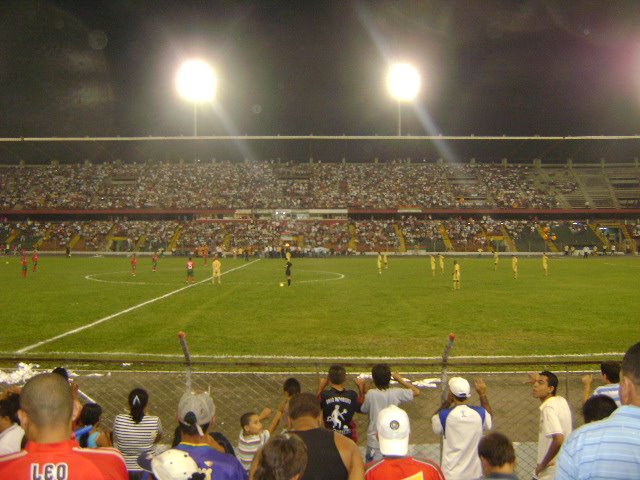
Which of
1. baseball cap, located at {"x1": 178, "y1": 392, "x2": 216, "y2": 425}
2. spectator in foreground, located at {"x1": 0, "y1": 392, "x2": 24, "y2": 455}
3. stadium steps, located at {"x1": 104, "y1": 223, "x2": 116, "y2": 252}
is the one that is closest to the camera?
baseball cap, located at {"x1": 178, "y1": 392, "x2": 216, "y2": 425}

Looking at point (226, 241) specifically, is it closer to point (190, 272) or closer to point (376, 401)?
point (190, 272)

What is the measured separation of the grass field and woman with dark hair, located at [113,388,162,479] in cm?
813

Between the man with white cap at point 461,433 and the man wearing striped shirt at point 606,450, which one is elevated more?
the man wearing striped shirt at point 606,450

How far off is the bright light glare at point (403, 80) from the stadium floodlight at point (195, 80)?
52.8ft

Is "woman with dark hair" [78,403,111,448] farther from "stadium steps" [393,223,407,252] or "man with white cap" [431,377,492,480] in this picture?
"stadium steps" [393,223,407,252]

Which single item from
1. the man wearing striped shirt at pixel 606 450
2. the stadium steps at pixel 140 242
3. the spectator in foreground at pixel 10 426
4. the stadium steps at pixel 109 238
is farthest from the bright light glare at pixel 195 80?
the man wearing striped shirt at pixel 606 450

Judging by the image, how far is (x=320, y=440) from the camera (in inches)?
139

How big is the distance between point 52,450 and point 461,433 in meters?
3.33

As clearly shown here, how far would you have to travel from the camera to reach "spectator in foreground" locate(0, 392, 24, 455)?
4.16 m

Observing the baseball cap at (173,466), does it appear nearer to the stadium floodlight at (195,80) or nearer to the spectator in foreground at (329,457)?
the spectator in foreground at (329,457)

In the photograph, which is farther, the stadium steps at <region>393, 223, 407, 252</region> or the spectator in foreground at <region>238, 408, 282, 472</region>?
the stadium steps at <region>393, 223, 407, 252</region>

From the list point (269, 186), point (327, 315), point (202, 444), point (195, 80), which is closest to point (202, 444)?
point (202, 444)

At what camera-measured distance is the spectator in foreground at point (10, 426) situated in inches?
164

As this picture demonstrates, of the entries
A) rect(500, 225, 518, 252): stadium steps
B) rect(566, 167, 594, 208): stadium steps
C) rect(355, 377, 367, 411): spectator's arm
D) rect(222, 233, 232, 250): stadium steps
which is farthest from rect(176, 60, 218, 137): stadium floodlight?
rect(566, 167, 594, 208): stadium steps
